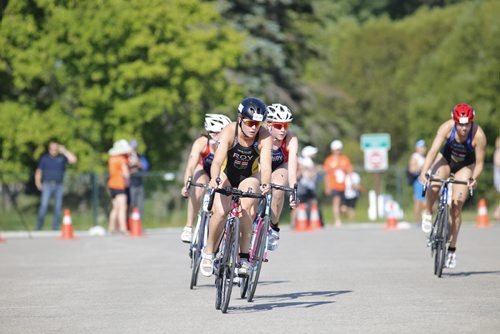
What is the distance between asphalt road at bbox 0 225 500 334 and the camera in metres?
10.9

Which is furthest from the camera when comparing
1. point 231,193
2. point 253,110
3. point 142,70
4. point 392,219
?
point 142,70

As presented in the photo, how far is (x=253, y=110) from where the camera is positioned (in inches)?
475

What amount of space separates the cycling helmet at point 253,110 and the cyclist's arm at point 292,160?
2.38 m

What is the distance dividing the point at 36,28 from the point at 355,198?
11354mm

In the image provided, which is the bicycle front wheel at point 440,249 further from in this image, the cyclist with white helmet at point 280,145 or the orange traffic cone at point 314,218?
the orange traffic cone at point 314,218

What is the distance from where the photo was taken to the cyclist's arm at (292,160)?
1474 centimetres

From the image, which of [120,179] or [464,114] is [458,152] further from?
[120,179]

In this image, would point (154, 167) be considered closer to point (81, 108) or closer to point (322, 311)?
point (81, 108)

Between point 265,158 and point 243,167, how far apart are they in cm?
49

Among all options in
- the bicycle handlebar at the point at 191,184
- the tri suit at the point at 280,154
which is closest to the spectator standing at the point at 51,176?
the bicycle handlebar at the point at 191,184

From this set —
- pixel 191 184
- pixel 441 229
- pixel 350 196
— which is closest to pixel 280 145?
pixel 191 184

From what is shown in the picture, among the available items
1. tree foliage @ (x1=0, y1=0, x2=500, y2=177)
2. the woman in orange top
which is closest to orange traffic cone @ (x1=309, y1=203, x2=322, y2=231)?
the woman in orange top

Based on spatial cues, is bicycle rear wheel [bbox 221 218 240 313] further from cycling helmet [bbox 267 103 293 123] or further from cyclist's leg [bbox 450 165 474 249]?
cyclist's leg [bbox 450 165 474 249]

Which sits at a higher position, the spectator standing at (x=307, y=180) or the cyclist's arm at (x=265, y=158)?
the cyclist's arm at (x=265, y=158)
